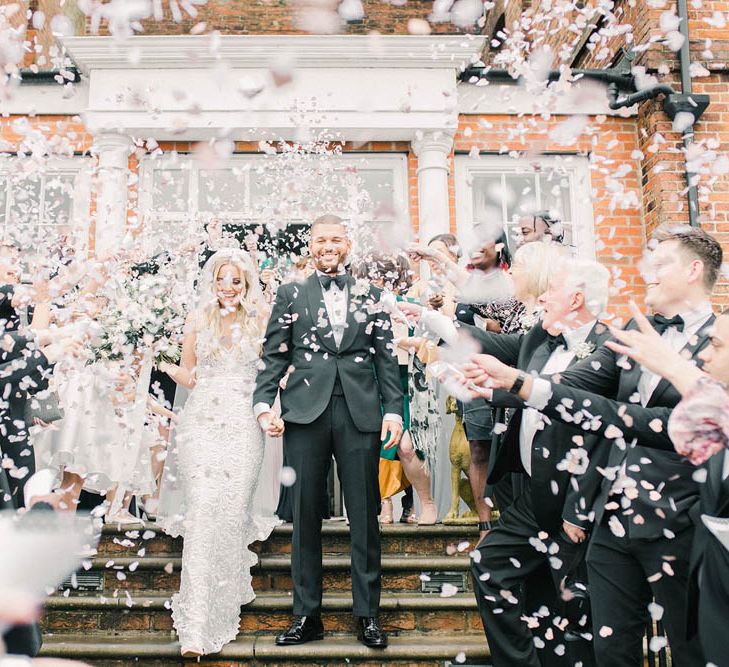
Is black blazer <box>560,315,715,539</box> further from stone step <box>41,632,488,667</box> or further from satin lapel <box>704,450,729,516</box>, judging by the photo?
stone step <box>41,632,488,667</box>

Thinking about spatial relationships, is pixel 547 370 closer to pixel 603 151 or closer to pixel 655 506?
pixel 655 506

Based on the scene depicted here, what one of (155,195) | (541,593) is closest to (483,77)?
(155,195)

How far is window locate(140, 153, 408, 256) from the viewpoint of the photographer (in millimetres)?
8188

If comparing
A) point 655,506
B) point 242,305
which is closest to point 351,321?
point 242,305

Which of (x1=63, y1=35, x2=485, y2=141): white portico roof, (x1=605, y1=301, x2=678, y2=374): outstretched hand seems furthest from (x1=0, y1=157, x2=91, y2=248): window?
(x1=605, y1=301, x2=678, y2=374): outstretched hand

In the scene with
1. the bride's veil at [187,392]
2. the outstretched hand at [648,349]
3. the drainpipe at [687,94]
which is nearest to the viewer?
the outstretched hand at [648,349]

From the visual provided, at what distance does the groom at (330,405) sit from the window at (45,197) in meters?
4.08

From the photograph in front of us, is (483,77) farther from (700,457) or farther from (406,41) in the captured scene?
(700,457)

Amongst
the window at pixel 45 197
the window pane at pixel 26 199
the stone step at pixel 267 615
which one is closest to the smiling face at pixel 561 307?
the stone step at pixel 267 615

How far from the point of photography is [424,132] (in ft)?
27.1

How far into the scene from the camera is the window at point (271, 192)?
8.19 m

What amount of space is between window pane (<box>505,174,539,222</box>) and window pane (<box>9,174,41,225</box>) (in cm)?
494

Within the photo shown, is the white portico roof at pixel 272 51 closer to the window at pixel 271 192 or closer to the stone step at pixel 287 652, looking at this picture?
the window at pixel 271 192

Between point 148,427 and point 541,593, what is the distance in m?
3.61
